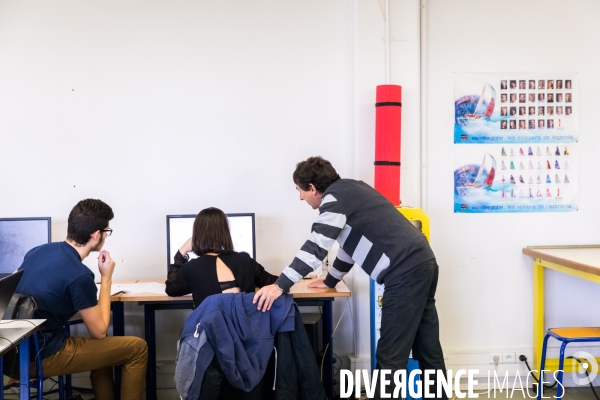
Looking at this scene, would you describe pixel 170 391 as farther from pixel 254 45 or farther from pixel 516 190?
pixel 516 190

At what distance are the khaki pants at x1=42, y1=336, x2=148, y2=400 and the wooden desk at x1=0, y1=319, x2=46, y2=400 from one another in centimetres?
30

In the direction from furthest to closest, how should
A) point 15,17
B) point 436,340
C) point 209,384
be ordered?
point 15,17, point 436,340, point 209,384

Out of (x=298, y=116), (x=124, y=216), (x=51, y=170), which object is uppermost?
(x=298, y=116)

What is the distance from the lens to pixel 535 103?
3.53 meters

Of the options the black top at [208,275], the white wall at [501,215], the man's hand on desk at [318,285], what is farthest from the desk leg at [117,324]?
the white wall at [501,215]

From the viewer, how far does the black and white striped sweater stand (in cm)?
239

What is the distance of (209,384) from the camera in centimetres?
225

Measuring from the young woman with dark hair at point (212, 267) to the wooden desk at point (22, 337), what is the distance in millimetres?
655

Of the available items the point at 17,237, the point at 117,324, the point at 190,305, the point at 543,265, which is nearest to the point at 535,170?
the point at 543,265

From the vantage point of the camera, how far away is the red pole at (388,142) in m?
3.20

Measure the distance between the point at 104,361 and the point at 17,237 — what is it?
42.6 inches

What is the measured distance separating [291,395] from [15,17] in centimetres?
273

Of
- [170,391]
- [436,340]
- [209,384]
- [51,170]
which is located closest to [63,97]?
[51,170]

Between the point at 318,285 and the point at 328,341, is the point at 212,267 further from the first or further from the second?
the point at 328,341
